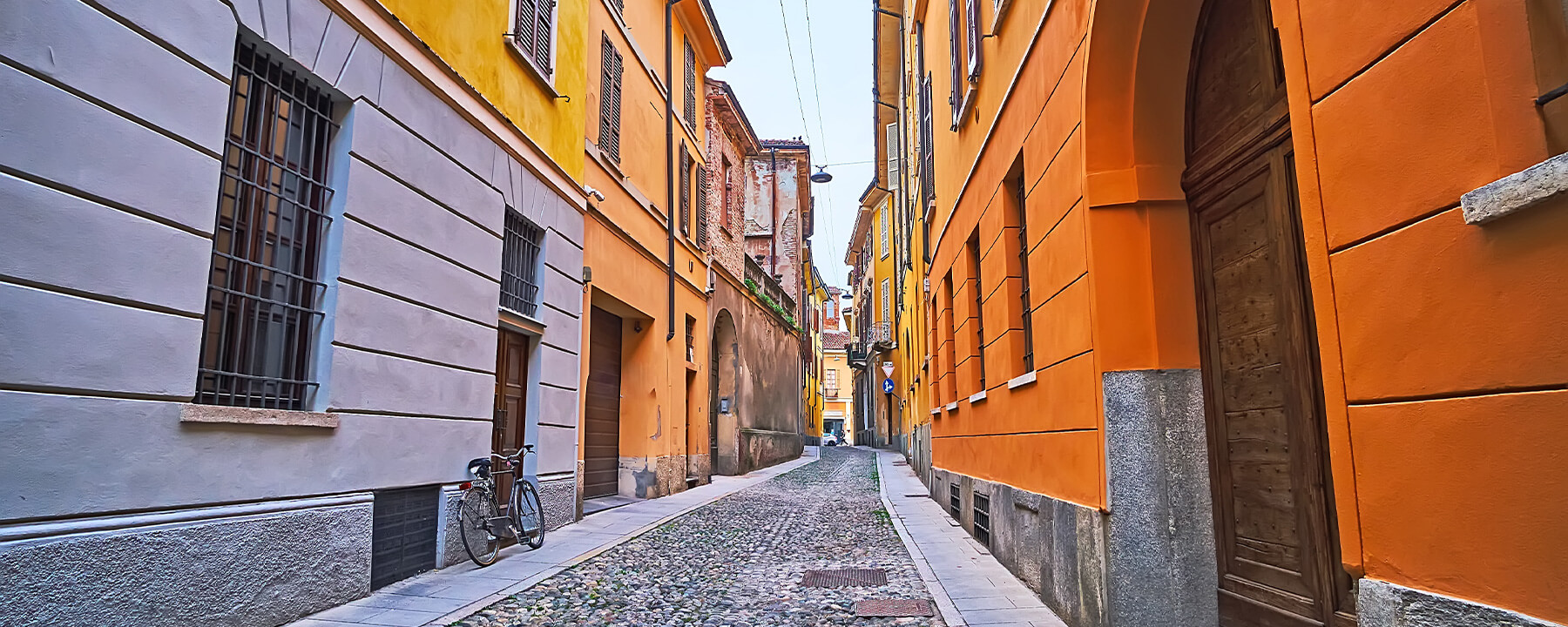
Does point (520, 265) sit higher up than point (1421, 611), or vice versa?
point (520, 265)

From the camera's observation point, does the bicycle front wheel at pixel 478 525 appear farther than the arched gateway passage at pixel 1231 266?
Yes

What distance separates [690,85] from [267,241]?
12.6 m

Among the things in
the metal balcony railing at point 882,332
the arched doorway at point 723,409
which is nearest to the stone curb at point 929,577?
the arched doorway at point 723,409

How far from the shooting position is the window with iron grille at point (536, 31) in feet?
29.6

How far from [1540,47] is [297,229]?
20.3 feet

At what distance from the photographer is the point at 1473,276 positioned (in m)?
2.12

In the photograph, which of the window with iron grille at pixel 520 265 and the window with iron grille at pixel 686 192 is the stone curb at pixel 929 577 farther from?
the window with iron grille at pixel 686 192

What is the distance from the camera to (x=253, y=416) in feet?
16.2

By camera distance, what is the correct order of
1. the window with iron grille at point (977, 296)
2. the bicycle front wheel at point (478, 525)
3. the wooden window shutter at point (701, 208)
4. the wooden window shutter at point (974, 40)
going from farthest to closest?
the wooden window shutter at point (701, 208)
the window with iron grille at point (977, 296)
the wooden window shutter at point (974, 40)
the bicycle front wheel at point (478, 525)

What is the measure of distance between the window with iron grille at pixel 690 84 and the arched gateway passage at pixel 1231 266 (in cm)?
1287

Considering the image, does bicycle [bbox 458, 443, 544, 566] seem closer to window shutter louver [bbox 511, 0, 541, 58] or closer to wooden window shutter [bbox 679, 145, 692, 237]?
window shutter louver [bbox 511, 0, 541, 58]

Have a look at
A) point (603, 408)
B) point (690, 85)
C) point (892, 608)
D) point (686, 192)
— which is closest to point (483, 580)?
point (892, 608)

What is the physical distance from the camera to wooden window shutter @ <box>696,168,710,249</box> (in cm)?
1781

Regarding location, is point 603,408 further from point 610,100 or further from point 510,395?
point 610,100
